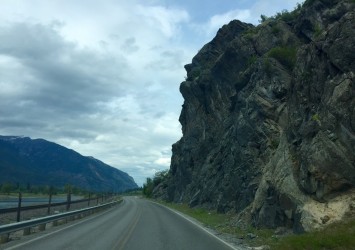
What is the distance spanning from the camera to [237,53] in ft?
151

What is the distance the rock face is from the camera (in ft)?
60.8

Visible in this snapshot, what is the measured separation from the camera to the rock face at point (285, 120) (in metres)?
18.5

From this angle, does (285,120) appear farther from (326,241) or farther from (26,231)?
(326,241)

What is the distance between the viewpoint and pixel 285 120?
31.6 meters

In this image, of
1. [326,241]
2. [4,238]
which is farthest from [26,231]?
[326,241]

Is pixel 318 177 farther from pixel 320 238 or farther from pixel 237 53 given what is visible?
pixel 237 53

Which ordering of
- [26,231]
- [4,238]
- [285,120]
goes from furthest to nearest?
[285,120] → [26,231] → [4,238]

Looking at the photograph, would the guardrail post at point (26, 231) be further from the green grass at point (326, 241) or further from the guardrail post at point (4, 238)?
the green grass at point (326, 241)

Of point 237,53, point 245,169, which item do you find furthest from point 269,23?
point 245,169

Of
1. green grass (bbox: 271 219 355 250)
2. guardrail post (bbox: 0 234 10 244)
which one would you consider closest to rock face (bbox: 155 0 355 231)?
green grass (bbox: 271 219 355 250)

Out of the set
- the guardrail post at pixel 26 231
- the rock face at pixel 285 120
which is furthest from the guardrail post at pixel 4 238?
the rock face at pixel 285 120

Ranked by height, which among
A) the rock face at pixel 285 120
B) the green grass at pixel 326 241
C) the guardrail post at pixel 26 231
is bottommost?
the green grass at pixel 326 241

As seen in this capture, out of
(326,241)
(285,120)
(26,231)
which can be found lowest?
(326,241)

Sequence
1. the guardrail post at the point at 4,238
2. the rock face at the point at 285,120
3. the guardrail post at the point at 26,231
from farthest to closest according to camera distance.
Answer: the guardrail post at the point at 26,231
the rock face at the point at 285,120
the guardrail post at the point at 4,238
